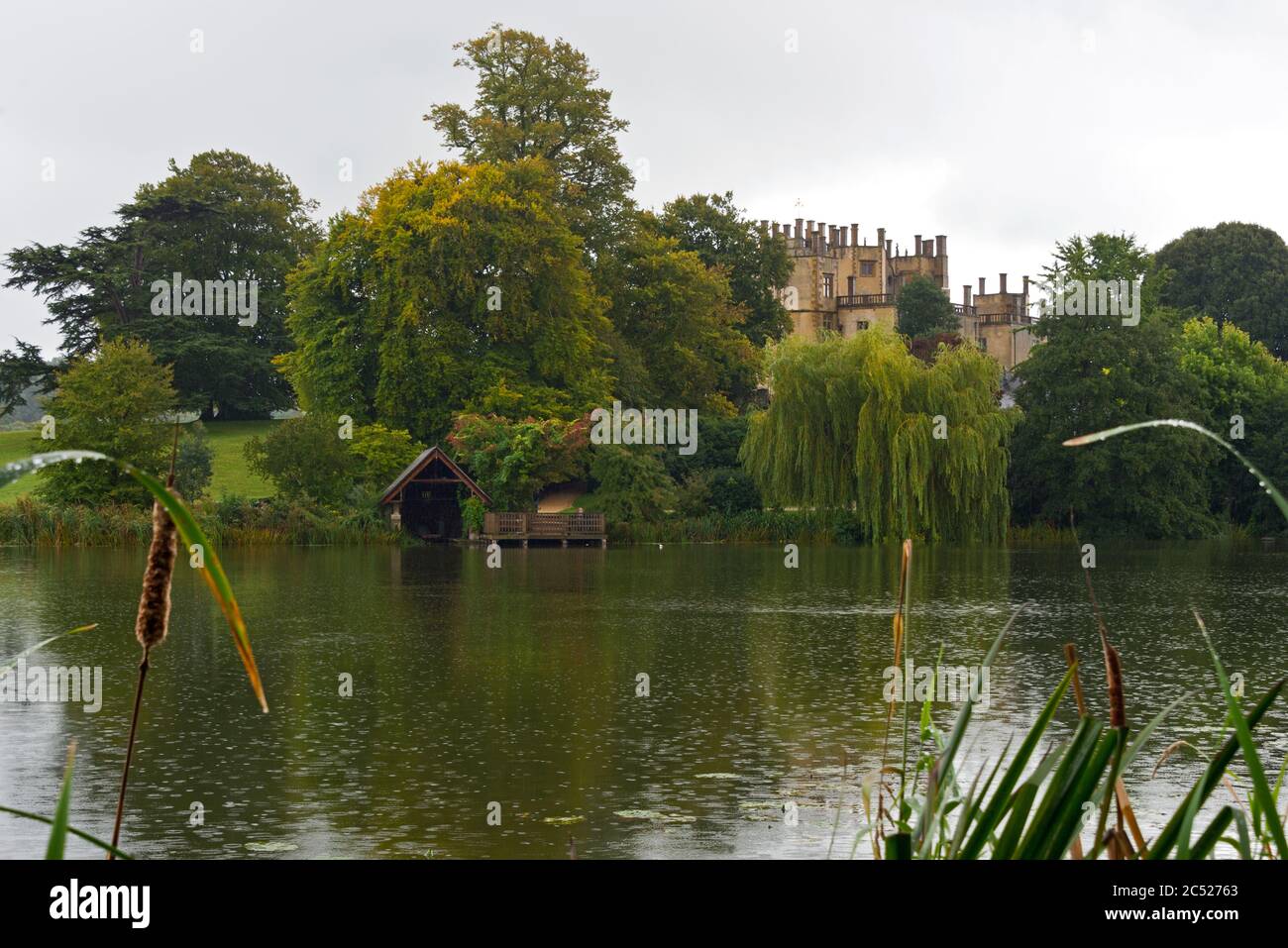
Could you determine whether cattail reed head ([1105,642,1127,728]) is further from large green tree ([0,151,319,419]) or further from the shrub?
large green tree ([0,151,319,419])

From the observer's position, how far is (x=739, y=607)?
26219mm

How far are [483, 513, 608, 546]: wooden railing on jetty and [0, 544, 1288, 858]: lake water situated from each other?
13432mm

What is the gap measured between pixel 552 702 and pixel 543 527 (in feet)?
103

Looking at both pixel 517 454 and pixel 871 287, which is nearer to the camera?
pixel 517 454

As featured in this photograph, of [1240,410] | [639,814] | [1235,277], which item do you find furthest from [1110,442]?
[639,814]

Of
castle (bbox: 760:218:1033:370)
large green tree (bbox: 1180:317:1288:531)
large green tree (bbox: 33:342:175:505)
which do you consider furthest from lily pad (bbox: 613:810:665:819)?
castle (bbox: 760:218:1033:370)

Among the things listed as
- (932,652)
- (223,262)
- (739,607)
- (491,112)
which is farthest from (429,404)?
(932,652)

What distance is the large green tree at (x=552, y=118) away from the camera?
60188 millimetres

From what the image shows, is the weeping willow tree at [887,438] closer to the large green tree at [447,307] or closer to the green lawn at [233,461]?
Answer: the large green tree at [447,307]

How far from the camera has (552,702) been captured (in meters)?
15.7

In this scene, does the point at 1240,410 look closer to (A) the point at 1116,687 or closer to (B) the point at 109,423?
(B) the point at 109,423

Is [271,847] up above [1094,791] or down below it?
below

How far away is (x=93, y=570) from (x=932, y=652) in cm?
1932

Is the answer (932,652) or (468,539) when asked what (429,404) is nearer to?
(468,539)
